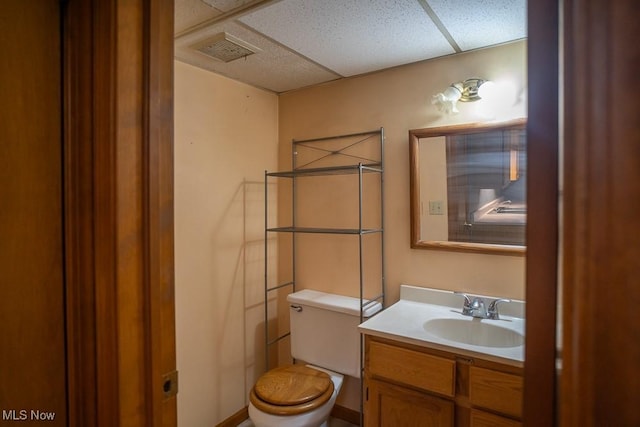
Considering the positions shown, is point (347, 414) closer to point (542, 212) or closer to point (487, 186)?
point (487, 186)

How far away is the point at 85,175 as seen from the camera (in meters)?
0.82

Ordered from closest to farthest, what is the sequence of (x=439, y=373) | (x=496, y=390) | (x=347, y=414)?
1. (x=496, y=390)
2. (x=439, y=373)
3. (x=347, y=414)

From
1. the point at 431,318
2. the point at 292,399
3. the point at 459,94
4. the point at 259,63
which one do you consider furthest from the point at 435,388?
the point at 259,63

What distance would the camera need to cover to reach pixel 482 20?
4.81 ft

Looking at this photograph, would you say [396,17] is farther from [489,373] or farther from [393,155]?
[489,373]

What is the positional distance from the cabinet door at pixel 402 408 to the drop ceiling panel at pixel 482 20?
148 cm

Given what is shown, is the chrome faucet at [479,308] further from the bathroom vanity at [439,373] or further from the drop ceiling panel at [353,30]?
the drop ceiling panel at [353,30]

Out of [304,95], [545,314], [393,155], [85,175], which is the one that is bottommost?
[545,314]

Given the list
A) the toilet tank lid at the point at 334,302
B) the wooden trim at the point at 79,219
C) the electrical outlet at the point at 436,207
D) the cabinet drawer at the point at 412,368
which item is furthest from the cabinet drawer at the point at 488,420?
the wooden trim at the point at 79,219

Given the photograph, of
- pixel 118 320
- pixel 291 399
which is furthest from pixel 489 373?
pixel 118 320

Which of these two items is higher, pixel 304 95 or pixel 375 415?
pixel 304 95

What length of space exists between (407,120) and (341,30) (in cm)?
65

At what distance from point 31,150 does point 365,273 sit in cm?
172

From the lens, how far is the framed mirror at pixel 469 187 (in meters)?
1.67
